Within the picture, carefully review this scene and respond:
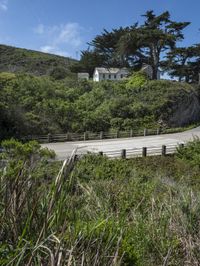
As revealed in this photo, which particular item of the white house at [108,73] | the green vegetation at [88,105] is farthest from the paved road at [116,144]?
the white house at [108,73]

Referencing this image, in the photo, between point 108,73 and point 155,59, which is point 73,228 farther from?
point 108,73

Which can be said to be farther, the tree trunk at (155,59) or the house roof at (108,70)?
the house roof at (108,70)

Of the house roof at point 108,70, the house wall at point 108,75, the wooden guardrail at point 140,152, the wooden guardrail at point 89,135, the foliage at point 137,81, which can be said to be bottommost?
the wooden guardrail at point 140,152

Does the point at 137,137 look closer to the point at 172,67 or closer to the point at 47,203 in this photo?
the point at 172,67

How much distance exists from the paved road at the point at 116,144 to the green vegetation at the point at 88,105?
3.27 meters

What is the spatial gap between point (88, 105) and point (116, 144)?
9.80 metres

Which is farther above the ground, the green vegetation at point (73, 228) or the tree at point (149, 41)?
the tree at point (149, 41)

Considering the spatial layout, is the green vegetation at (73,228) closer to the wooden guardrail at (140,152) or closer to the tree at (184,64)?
the wooden guardrail at (140,152)

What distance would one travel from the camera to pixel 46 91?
33031 mm

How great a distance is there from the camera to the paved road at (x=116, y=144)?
2252cm

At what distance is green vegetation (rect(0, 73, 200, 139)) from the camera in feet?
89.8

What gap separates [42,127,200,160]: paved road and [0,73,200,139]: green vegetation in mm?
3268

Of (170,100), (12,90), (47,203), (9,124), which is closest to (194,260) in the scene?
(47,203)

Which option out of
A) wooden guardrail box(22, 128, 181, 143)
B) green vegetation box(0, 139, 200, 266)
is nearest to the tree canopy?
wooden guardrail box(22, 128, 181, 143)
